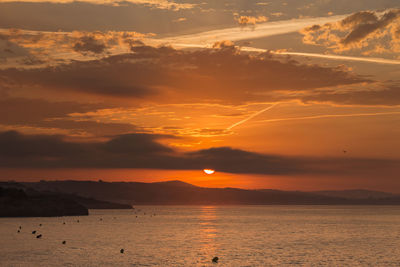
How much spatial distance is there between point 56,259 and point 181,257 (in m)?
17.8

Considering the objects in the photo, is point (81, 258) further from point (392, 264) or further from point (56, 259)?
point (392, 264)

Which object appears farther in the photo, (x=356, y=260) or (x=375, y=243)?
(x=375, y=243)

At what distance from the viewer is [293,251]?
290ft

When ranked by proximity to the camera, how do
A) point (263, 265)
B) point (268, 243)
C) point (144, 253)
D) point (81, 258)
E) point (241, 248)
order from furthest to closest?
point (268, 243)
point (241, 248)
point (144, 253)
point (81, 258)
point (263, 265)

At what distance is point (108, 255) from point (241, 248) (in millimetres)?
24851

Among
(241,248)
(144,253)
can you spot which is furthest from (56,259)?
(241,248)

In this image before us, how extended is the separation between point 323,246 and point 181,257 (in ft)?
108

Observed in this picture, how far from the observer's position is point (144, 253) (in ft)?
273

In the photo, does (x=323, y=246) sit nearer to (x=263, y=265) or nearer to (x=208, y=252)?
(x=208, y=252)

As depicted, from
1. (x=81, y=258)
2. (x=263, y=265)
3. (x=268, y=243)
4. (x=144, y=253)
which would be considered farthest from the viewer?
(x=268, y=243)

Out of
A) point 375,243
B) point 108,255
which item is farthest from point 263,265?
point 375,243

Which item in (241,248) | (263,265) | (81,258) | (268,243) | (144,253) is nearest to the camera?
(263,265)

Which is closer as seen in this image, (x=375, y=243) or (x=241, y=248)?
(x=241, y=248)

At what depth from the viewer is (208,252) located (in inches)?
3332
